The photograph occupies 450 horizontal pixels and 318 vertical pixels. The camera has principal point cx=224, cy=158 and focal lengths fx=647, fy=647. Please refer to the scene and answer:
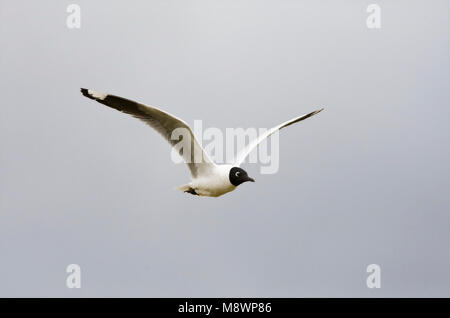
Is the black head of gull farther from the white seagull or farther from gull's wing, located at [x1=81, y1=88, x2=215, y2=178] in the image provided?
gull's wing, located at [x1=81, y1=88, x2=215, y2=178]

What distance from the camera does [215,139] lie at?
526 centimetres

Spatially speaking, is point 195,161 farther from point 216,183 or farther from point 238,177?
point 238,177

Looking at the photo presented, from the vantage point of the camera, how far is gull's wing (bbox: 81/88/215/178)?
447cm

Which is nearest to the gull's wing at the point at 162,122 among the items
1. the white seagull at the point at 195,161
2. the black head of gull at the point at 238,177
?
the white seagull at the point at 195,161

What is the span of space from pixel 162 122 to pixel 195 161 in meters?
0.47

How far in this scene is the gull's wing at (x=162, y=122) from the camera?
4473mm

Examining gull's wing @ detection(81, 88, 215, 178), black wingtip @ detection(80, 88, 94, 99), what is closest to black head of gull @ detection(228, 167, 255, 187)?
gull's wing @ detection(81, 88, 215, 178)

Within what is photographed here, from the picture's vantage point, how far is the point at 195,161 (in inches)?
196

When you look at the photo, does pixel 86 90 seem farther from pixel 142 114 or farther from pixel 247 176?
pixel 247 176

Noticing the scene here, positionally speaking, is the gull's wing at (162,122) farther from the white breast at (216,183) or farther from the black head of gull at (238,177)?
the black head of gull at (238,177)

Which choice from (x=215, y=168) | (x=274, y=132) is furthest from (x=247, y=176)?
(x=274, y=132)

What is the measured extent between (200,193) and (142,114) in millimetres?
860

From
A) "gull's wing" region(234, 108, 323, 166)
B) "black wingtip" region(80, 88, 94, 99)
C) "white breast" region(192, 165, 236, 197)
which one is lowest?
"white breast" region(192, 165, 236, 197)

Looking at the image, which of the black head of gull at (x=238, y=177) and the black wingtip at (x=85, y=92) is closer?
the black wingtip at (x=85, y=92)
